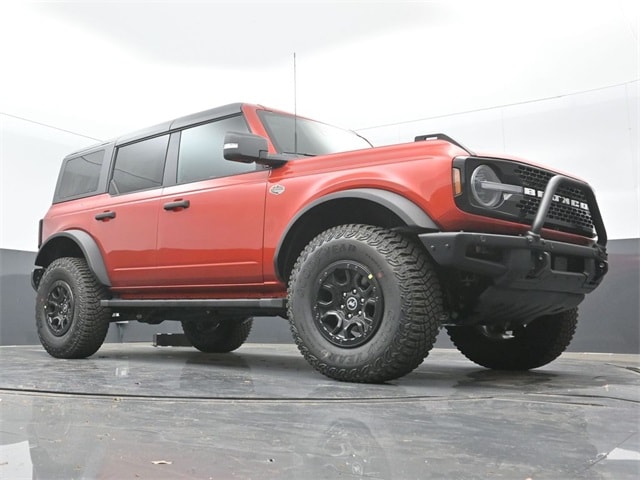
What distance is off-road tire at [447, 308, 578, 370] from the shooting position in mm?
4000

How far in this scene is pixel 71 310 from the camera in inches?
187

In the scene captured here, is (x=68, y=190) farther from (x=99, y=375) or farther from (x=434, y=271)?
(x=434, y=271)

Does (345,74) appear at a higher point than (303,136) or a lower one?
higher

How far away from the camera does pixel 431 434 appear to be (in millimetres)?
1903

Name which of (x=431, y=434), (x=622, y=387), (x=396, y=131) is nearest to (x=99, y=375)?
(x=431, y=434)

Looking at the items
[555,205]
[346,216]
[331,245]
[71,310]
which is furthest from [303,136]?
[71,310]

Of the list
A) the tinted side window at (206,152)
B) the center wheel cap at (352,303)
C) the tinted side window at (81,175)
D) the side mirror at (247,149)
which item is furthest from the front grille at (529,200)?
the tinted side window at (81,175)

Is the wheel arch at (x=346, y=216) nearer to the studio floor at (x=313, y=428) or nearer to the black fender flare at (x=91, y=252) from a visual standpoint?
the studio floor at (x=313, y=428)

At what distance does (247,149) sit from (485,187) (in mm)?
1399

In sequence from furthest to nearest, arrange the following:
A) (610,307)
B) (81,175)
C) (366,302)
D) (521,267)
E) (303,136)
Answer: (610,307) < (81,175) < (303,136) < (366,302) < (521,267)

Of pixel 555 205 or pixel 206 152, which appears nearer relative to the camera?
pixel 555 205

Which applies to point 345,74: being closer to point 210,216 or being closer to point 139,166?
point 139,166

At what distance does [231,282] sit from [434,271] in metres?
1.44

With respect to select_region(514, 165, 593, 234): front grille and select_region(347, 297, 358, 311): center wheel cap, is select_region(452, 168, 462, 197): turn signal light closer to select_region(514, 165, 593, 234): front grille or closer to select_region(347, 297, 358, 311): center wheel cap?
select_region(514, 165, 593, 234): front grille
